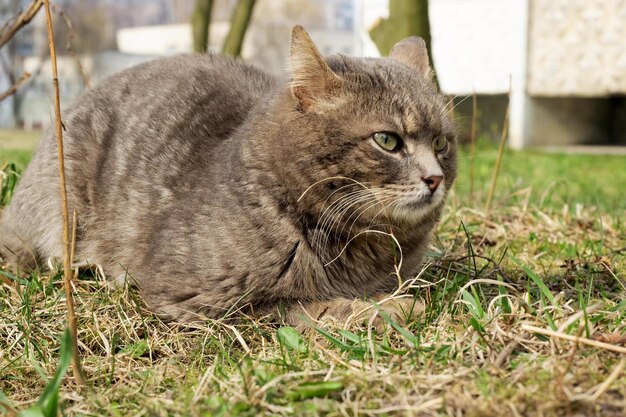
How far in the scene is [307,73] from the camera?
246 cm

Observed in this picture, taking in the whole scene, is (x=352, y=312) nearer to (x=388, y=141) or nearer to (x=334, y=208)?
(x=334, y=208)

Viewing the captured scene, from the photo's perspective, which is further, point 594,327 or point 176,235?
point 176,235

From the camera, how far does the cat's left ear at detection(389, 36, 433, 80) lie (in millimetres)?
2855

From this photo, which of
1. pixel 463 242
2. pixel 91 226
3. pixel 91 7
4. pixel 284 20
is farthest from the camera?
pixel 91 7

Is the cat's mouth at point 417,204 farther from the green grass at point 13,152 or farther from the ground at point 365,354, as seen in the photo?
the green grass at point 13,152

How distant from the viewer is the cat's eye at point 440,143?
8.34 ft

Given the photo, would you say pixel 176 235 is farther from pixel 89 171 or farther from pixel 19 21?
pixel 19 21

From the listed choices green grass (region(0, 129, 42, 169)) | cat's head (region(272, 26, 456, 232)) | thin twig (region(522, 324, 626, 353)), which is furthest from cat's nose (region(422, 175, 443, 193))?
green grass (region(0, 129, 42, 169))

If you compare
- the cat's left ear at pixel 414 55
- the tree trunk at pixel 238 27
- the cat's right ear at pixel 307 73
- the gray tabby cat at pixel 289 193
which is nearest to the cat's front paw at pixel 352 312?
the gray tabby cat at pixel 289 193

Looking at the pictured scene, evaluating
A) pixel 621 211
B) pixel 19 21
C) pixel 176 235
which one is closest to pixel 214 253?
pixel 176 235

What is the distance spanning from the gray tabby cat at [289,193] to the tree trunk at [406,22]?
168cm

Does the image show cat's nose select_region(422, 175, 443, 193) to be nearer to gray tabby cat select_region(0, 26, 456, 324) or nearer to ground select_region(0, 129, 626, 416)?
gray tabby cat select_region(0, 26, 456, 324)

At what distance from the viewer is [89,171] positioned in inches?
122

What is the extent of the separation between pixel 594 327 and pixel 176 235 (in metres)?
1.37
